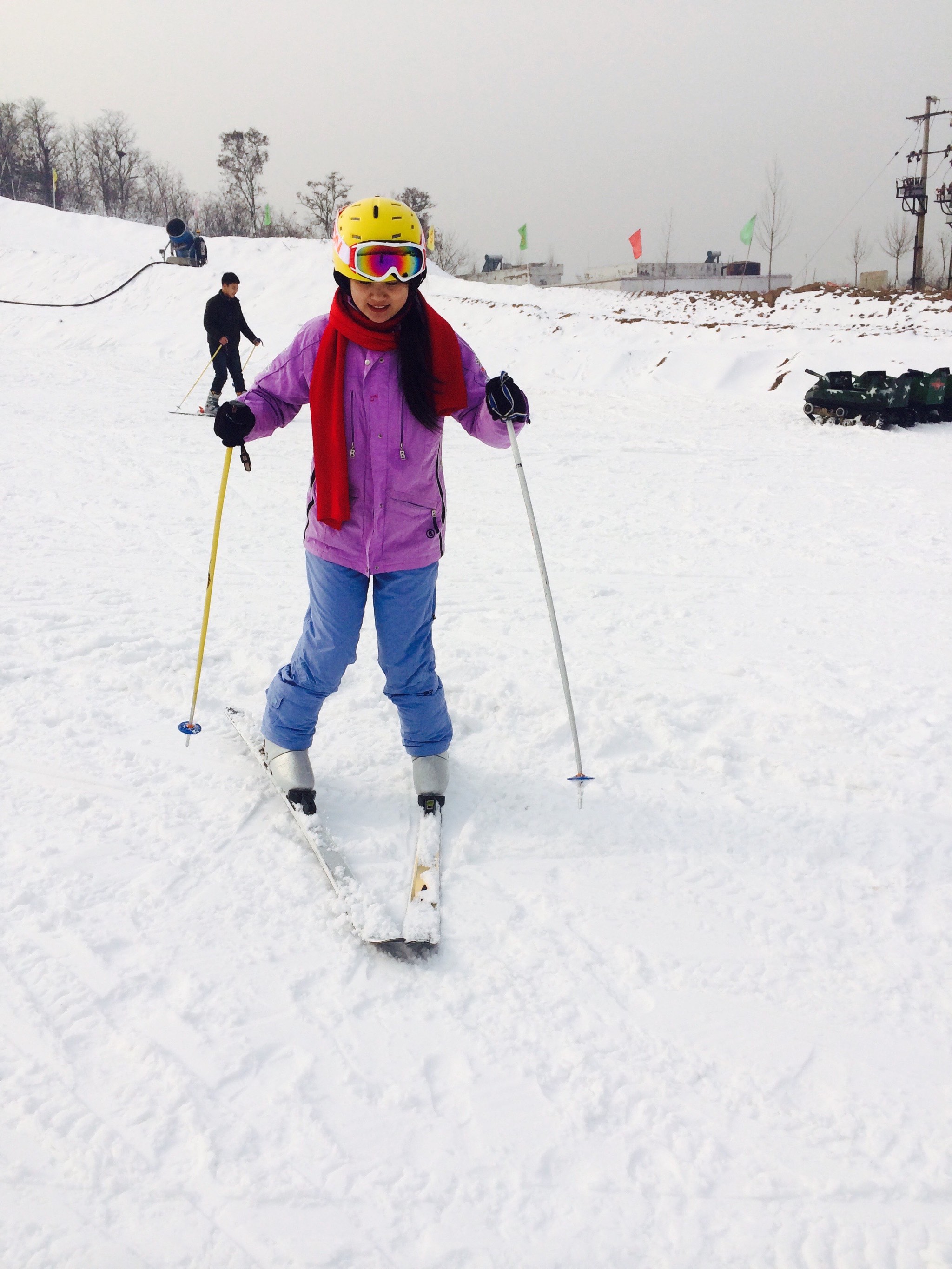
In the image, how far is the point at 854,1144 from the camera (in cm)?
182

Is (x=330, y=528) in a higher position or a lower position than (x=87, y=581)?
higher

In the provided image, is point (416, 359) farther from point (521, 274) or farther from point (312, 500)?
point (521, 274)

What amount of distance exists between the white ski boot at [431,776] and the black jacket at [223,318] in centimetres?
852

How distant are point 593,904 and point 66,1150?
1473 millimetres

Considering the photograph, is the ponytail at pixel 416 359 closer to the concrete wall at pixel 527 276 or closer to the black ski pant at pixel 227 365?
the black ski pant at pixel 227 365

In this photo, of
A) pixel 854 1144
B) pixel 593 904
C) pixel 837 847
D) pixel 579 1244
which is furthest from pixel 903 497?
pixel 579 1244

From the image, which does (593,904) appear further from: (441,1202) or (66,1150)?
(66,1150)

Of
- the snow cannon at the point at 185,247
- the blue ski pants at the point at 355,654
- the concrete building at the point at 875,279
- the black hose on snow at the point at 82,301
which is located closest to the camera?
the blue ski pants at the point at 355,654

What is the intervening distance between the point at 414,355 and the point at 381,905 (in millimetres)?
1657

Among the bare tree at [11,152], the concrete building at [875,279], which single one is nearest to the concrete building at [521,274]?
the concrete building at [875,279]

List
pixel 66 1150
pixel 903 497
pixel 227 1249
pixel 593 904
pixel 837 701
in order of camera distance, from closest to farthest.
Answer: pixel 227 1249 < pixel 66 1150 < pixel 593 904 < pixel 837 701 < pixel 903 497

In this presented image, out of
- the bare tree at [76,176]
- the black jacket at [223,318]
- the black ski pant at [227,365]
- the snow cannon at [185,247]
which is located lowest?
the black ski pant at [227,365]

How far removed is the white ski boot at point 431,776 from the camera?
9.72 ft

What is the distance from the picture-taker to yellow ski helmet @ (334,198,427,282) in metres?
2.40
